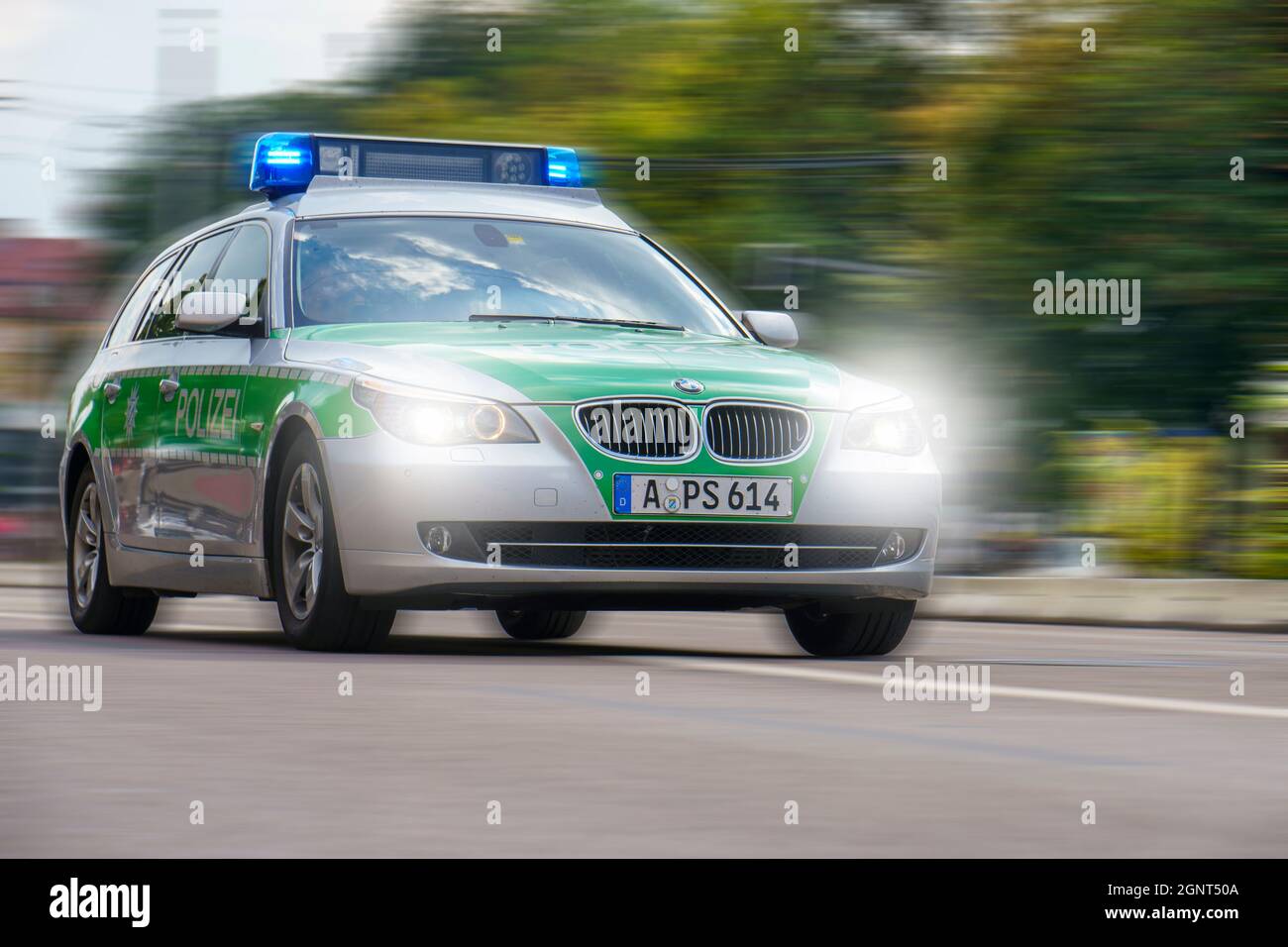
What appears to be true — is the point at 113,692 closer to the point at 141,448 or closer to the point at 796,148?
the point at 141,448

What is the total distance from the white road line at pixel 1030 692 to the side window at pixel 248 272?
6.85ft

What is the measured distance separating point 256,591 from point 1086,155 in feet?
27.9

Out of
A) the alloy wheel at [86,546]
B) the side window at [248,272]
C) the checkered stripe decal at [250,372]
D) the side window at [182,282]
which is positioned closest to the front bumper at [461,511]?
the checkered stripe decal at [250,372]

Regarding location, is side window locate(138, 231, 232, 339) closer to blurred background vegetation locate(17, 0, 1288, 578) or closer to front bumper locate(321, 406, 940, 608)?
front bumper locate(321, 406, 940, 608)

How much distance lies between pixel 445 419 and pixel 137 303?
3.58 m

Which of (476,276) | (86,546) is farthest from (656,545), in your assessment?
(86,546)

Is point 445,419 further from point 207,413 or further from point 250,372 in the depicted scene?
point 207,413

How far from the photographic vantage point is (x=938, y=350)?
17812mm

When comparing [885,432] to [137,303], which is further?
[137,303]

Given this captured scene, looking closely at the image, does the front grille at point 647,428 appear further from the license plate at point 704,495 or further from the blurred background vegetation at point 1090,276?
the blurred background vegetation at point 1090,276

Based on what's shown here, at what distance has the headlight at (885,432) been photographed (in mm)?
10195

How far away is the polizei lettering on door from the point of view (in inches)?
423

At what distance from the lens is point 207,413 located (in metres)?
11.0

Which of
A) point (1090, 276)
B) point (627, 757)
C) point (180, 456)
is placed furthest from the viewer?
point (1090, 276)
